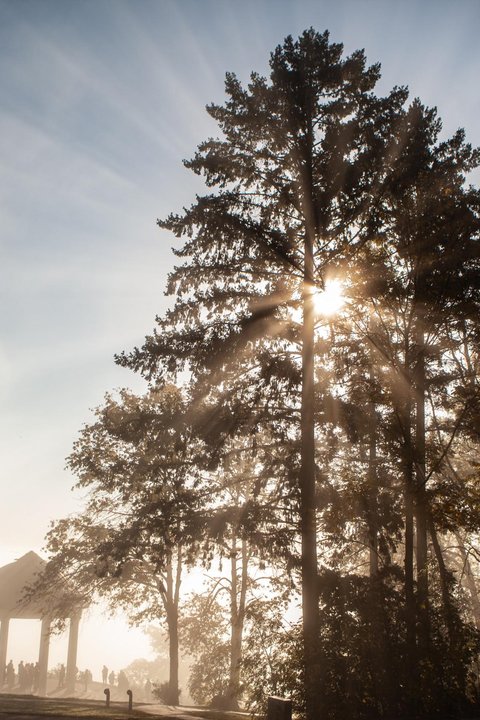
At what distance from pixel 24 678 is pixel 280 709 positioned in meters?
32.3

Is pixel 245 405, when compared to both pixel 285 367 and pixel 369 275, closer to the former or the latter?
pixel 285 367

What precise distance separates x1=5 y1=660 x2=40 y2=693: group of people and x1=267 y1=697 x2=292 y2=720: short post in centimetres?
2931

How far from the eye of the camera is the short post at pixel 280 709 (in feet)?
29.0

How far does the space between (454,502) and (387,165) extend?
26.8 feet

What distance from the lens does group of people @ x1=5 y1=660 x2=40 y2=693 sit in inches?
1326

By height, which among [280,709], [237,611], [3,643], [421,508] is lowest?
[3,643]

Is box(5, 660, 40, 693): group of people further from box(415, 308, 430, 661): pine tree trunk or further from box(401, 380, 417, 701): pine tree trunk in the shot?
box(401, 380, 417, 701): pine tree trunk

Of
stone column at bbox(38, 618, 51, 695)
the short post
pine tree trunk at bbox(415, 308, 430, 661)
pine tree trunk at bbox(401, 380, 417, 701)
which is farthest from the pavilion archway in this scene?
the short post

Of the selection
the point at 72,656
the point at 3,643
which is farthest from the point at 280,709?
the point at 3,643

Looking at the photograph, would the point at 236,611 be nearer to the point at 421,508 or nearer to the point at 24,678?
the point at 421,508

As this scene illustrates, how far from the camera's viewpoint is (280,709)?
29.3 feet

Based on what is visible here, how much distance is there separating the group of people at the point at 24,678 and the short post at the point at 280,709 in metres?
29.3

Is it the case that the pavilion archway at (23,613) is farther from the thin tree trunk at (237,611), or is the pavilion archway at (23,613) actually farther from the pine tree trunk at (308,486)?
the pine tree trunk at (308,486)

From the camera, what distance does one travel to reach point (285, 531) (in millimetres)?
13875
